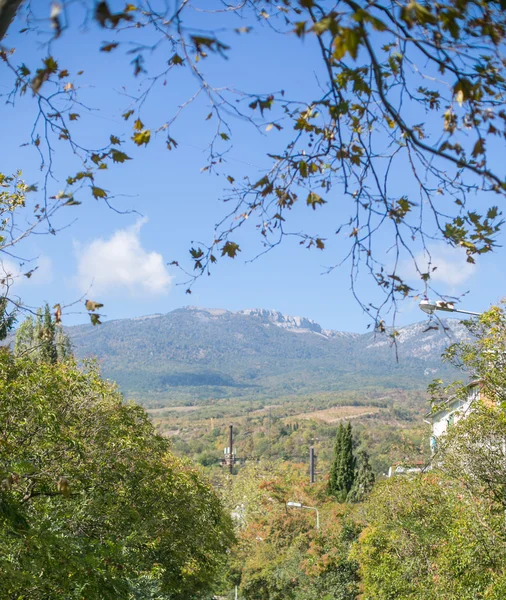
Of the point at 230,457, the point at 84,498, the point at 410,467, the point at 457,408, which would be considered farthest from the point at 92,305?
the point at 230,457

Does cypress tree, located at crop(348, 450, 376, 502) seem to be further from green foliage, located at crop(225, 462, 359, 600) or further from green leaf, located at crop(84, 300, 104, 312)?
green leaf, located at crop(84, 300, 104, 312)

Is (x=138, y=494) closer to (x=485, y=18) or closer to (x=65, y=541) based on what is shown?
(x=65, y=541)

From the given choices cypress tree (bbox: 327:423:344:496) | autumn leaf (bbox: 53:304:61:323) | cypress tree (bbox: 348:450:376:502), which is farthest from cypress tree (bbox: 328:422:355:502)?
Result: autumn leaf (bbox: 53:304:61:323)

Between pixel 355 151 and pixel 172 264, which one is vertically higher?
pixel 355 151

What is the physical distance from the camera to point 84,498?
36.5ft

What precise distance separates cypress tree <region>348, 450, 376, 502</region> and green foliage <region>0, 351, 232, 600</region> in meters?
21.0

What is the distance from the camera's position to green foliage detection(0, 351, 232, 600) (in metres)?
7.71

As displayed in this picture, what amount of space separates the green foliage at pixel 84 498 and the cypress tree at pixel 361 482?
21.0m

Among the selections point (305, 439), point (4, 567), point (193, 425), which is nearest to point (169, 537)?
point (4, 567)

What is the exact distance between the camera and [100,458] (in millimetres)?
12562

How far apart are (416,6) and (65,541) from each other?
7889mm

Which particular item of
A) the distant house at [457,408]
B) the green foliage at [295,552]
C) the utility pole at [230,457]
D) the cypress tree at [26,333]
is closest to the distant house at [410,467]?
the distant house at [457,408]

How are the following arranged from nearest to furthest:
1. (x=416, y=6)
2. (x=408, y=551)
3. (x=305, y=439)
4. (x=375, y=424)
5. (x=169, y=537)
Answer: (x=416, y=6)
(x=408, y=551)
(x=169, y=537)
(x=305, y=439)
(x=375, y=424)

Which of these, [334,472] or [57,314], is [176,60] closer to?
[57,314]
